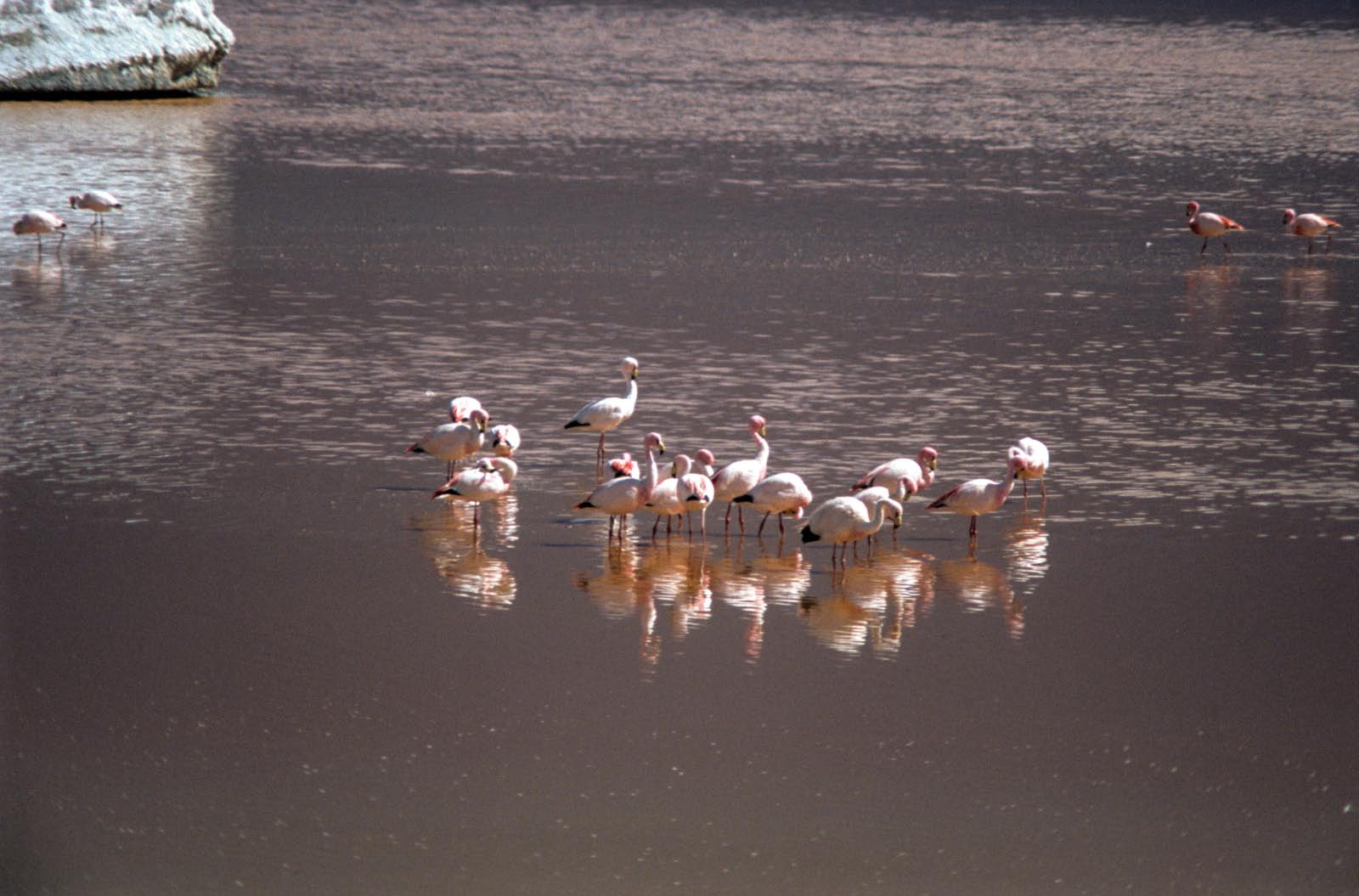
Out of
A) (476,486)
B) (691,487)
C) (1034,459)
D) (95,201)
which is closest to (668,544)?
(691,487)

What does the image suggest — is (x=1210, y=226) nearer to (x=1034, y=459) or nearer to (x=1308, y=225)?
(x=1308, y=225)

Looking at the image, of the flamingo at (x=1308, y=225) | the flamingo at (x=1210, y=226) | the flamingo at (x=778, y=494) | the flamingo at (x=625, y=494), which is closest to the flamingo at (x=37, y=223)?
the flamingo at (x=625, y=494)

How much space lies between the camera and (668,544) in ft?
29.6

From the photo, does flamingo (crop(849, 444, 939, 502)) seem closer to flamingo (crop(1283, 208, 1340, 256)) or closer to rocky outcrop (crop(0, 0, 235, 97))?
flamingo (crop(1283, 208, 1340, 256))

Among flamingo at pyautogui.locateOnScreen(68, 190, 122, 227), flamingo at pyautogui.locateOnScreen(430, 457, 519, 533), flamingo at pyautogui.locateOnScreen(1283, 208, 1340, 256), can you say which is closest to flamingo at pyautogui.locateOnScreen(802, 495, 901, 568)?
flamingo at pyautogui.locateOnScreen(430, 457, 519, 533)

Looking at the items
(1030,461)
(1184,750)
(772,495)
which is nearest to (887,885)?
(1184,750)

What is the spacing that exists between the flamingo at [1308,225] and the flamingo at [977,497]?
9049 millimetres

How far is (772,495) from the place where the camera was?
8.76m

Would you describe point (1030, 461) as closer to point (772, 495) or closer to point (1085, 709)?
point (772, 495)

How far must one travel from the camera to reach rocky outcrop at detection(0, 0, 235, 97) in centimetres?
2441

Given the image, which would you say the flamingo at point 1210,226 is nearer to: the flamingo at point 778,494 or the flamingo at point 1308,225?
the flamingo at point 1308,225

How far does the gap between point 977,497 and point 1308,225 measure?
9407 mm

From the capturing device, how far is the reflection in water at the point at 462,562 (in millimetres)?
8094

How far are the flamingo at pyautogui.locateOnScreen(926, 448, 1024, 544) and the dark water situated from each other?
0.67 ft
